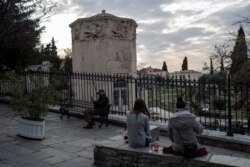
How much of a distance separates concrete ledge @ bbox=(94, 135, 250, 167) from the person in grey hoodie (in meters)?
0.30

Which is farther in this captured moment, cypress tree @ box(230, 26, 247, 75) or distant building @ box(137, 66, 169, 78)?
cypress tree @ box(230, 26, 247, 75)

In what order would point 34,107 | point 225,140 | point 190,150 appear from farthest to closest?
point 34,107
point 225,140
point 190,150

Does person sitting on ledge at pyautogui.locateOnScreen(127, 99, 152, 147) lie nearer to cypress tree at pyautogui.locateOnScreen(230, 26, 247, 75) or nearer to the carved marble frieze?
the carved marble frieze

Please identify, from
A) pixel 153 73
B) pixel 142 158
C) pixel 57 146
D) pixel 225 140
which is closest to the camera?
pixel 142 158

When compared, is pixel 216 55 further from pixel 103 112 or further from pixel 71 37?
pixel 103 112

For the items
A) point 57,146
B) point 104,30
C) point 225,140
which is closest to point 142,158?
point 57,146

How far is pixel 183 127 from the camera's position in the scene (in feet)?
17.5

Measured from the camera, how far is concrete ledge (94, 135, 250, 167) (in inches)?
210

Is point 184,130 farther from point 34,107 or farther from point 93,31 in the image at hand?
point 93,31

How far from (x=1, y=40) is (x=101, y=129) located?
15.4 ft

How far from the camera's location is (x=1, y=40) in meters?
7.23

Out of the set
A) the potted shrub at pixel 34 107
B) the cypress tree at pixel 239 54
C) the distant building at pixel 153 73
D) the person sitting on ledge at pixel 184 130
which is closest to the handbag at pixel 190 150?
the person sitting on ledge at pixel 184 130

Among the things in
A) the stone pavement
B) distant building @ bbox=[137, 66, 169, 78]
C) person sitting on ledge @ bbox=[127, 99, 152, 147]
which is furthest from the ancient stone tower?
person sitting on ledge @ bbox=[127, 99, 152, 147]

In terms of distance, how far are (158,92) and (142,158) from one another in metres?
5.00
